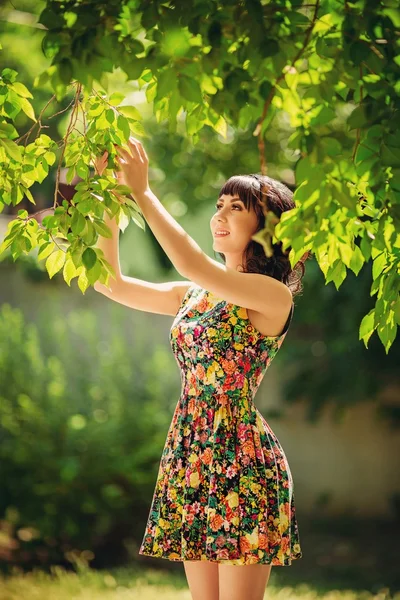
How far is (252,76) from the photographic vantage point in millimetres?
1660

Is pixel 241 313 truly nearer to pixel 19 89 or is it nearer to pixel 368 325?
pixel 368 325

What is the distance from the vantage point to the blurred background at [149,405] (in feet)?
15.4

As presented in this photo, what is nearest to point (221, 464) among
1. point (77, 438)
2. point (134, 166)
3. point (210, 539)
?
point (210, 539)

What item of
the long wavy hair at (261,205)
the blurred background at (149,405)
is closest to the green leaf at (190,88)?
the long wavy hair at (261,205)

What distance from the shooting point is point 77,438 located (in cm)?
475

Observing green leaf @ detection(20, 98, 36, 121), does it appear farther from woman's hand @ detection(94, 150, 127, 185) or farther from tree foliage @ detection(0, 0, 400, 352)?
tree foliage @ detection(0, 0, 400, 352)

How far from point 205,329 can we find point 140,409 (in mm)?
2625

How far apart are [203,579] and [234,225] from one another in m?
0.87

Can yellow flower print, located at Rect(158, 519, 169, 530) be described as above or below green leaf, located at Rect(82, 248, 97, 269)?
below

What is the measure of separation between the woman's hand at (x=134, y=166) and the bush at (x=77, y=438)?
2.80m

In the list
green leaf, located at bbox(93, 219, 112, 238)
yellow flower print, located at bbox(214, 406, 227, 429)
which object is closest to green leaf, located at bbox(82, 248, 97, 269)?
green leaf, located at bbox(93, 219, 112, 238)

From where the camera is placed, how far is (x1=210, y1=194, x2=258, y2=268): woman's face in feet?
7.90

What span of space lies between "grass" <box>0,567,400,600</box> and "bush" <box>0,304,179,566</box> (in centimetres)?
20

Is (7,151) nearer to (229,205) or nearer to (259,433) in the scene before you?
(229,205)
